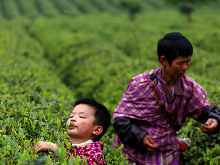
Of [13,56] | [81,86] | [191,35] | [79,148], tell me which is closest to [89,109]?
[79,148]

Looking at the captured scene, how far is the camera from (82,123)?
199 cm

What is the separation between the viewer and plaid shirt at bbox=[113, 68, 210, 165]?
7.64ft

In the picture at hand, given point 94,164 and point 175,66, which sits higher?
point 175,66

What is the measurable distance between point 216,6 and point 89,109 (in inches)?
1527

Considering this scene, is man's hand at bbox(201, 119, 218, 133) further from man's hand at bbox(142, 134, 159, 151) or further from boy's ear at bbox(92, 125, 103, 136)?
boy's ear at bbox(92, 125, 103, 136)

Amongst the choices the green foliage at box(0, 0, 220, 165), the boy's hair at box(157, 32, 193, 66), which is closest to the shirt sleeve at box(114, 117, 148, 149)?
the green foliage at box(0, 0, 220, 165)

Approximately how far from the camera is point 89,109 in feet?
6.93

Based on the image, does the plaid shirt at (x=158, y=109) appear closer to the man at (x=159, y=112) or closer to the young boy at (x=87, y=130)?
the man at (x=159, y=112)

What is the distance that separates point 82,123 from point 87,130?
0.25 ft

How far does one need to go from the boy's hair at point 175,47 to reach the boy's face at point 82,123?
0.86 meters

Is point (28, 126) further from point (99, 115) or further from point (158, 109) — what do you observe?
point (158, 109)

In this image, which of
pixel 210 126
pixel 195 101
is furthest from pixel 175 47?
pixel 210 126

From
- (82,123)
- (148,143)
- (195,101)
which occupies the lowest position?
(148,143)

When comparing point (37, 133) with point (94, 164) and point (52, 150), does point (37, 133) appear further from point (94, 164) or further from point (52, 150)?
point (94, 164)
